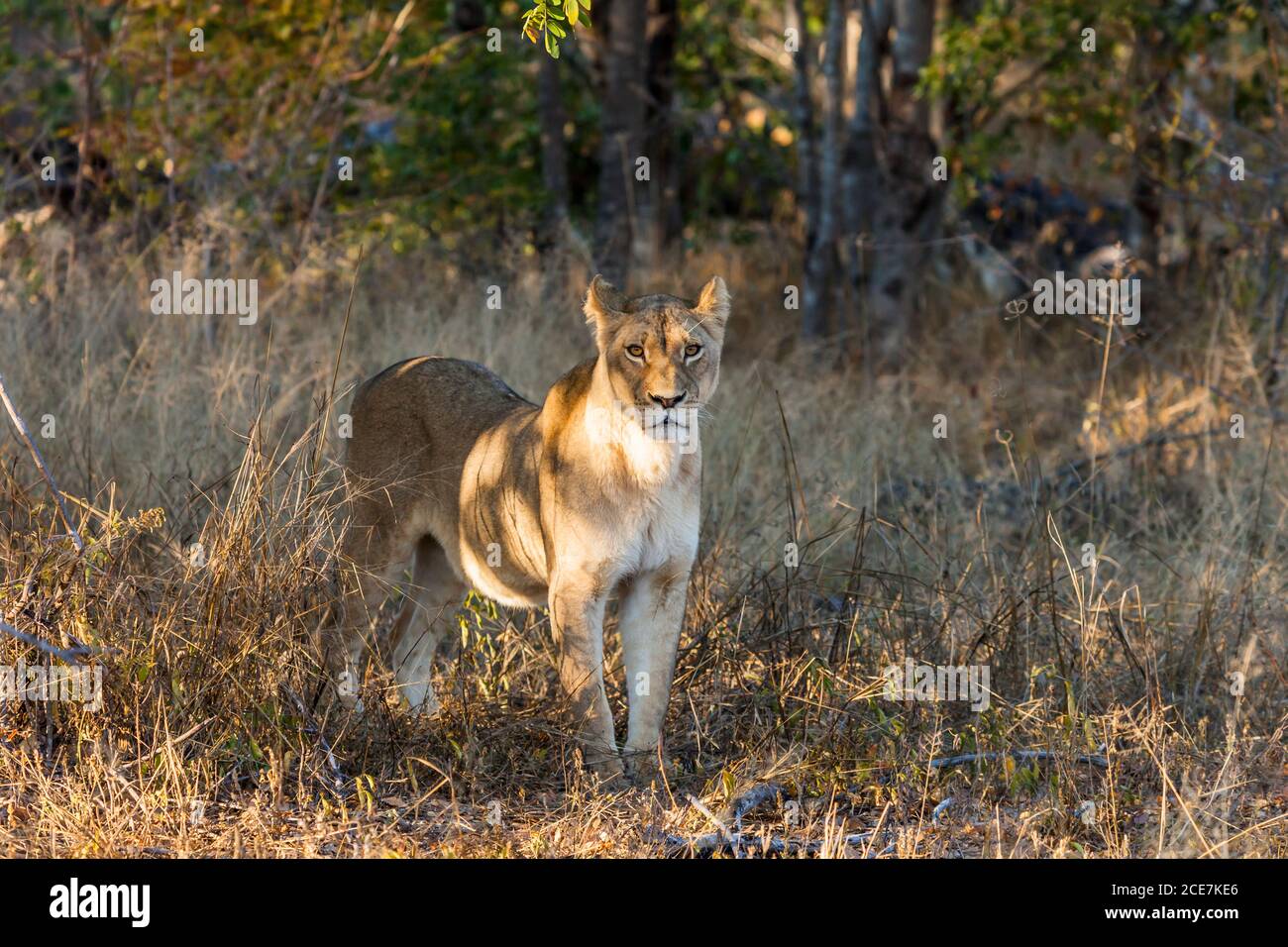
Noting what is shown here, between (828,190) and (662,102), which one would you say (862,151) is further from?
(662,102)

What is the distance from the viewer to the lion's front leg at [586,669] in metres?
4.71

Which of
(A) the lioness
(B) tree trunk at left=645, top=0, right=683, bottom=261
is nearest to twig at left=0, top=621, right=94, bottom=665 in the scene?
(A) the lioness

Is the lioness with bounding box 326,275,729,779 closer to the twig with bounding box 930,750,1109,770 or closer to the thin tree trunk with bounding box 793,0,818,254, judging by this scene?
the twig with bounding box 930,750,1109,770

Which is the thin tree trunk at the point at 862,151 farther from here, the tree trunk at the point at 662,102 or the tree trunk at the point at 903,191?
the tree trunk at the point at 662,102

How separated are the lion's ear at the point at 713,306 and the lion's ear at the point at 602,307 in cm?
23

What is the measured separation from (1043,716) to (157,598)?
2.68 meters

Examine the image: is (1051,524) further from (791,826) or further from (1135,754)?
(791,826)

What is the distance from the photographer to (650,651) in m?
4.82

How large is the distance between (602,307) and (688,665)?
1.22m

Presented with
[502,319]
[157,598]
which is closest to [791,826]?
[157,598]

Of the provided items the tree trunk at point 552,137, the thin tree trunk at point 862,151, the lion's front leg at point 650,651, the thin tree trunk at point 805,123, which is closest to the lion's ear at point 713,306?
the lion's front leg at point 650,651

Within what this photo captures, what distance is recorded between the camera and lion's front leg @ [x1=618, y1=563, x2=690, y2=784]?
478 centimetres

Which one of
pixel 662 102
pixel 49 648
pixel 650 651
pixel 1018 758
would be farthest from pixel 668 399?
pixel 662 102

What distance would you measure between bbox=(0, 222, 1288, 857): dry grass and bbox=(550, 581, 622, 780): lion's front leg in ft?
0.32
